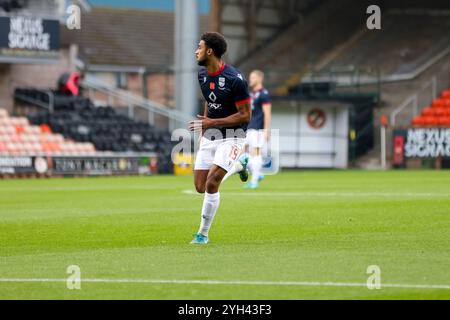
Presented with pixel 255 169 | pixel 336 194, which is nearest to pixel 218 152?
pixel 336 194

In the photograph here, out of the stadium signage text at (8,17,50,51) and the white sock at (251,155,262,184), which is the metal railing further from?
the white sock at (251,155,262,184)

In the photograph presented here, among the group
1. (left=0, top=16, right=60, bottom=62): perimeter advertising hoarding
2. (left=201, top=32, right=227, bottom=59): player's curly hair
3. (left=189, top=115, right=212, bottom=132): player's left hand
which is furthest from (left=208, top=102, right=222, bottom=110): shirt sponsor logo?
(left=0, top=16, right=60, bottom=62): perimeter advertising hoarding

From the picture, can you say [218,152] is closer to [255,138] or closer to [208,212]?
[208,212]

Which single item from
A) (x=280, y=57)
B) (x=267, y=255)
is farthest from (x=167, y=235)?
(x=280, y=57)

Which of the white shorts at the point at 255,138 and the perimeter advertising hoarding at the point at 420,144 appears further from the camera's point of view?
the perimeter advertising hoarding at the point at 420,144

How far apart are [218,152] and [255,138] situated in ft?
39.0

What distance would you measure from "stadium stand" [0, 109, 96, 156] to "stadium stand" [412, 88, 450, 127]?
13.7 meters

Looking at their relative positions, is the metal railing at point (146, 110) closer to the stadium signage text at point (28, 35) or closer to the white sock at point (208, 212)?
the stadium signage text at point (28, 35)

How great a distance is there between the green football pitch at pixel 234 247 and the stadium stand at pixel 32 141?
13.7 m

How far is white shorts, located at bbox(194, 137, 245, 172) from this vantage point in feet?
41.0

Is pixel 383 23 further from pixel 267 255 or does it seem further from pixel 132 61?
pixel 267 255

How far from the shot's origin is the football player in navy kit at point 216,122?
40.4 feet

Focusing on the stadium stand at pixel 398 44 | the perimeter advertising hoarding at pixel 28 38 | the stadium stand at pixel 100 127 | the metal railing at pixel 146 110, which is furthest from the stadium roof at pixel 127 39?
the perimeter advertising hoarding at pixel 28 38
